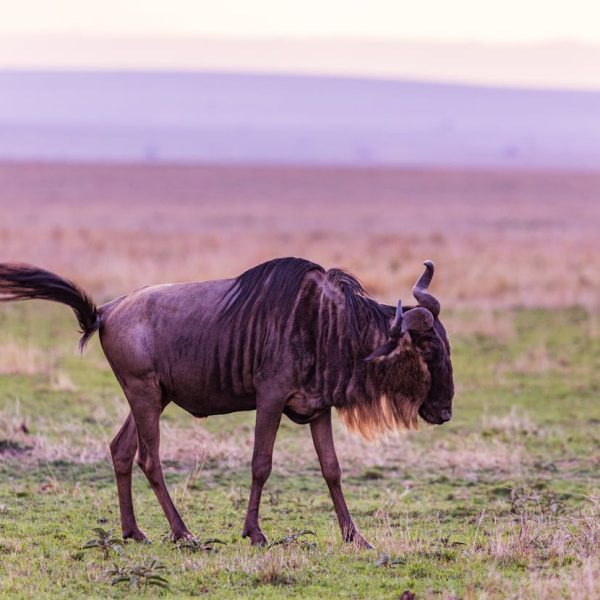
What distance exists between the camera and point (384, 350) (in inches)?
295

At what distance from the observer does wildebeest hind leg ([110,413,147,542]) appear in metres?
7.70

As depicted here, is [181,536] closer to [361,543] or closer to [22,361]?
[361,543]

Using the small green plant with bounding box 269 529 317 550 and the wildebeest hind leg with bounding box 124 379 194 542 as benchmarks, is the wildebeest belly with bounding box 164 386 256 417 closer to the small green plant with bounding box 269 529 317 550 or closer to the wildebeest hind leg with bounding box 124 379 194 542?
the wildebeest hind leg with bounding box 124 379 194 542

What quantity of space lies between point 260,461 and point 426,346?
1.20m

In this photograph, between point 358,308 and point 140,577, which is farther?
point 358,308

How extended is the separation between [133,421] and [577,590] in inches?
124

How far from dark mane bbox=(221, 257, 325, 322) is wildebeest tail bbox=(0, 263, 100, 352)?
0.89 metres

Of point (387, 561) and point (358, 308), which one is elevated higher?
point (358, 308)

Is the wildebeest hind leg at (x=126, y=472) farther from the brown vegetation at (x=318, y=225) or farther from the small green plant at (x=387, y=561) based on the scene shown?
the brown vegetation at (x=318, y=225)

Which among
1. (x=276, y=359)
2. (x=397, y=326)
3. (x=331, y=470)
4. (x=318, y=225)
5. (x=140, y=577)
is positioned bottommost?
(x=140, y=577)

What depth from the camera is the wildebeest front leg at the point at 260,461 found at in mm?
7469

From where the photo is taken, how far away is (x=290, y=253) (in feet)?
106

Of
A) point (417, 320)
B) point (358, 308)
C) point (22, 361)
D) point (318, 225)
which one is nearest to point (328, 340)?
point (358, 308)

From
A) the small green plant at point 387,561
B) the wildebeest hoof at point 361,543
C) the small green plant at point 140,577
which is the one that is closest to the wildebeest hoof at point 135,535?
the small green plant at point 140,577
